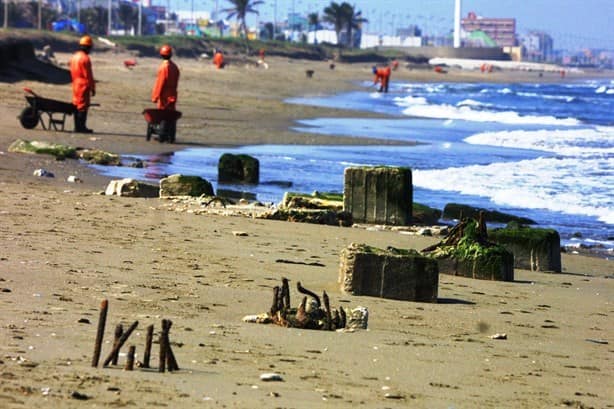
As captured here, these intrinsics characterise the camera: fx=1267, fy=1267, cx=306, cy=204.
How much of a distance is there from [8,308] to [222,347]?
48.1 inches

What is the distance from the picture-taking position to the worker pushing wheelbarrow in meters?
21.2

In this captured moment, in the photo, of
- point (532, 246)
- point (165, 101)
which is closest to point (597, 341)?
point (532, 246)

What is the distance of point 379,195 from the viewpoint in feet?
42.4

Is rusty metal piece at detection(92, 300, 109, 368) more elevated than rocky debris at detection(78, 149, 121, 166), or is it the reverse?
rusty metal piece at detection(92, 300, 109, 368)

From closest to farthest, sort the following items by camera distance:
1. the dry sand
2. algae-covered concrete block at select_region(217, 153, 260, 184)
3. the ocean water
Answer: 1. the dry sand
2. the ocean water
3. algae-covered concrete block at select_region(217, 153, 260, 184)

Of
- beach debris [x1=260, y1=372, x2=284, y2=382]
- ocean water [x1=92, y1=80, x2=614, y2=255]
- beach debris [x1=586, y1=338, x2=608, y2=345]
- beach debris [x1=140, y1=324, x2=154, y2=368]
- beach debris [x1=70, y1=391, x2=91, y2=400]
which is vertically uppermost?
Answer: beach debris [x1=140, y1=324, x2=154, y2=368]

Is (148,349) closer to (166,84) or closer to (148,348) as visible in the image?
(148,348)

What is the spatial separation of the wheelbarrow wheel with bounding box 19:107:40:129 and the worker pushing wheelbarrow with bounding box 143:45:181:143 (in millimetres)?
1833

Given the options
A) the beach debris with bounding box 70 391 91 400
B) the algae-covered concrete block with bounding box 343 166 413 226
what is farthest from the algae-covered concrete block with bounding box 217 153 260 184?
the beach debris with bounding box 70 391 91 400

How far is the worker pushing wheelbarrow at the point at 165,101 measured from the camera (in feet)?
69.5

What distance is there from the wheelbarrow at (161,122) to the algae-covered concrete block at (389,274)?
14098mm

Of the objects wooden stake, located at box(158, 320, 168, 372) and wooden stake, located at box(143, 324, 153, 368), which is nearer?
wooden stake, located at box(158, 320, 168, 372)

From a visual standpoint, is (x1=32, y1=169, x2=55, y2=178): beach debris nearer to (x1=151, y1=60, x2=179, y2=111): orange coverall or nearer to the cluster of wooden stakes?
(x1=151, y1=60, x2=179, y2=111): orange coverall

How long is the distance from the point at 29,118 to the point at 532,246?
41.9 feet
